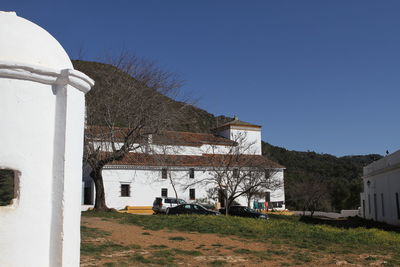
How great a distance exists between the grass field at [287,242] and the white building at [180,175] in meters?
14.4

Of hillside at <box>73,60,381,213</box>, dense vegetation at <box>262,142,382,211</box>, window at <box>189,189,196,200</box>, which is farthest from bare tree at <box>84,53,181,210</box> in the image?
dense vegetation at <box>262,142,382,211</box>

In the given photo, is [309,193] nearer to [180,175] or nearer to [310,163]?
[180,175]

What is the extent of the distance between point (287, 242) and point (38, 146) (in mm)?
10017

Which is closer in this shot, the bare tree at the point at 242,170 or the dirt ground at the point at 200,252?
the dirt ground at the point at 200,252

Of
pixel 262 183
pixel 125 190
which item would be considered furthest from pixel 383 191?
pixel 125 190

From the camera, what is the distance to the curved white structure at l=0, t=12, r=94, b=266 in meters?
4.70

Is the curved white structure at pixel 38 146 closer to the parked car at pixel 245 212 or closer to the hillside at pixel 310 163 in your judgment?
the hillside at pixel 310 163

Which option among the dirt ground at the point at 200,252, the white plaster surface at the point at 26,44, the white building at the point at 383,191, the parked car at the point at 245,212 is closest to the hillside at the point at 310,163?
the parked car at the point at 245,212

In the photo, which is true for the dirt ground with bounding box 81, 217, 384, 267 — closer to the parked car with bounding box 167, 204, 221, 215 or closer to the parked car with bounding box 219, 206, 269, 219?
the parked car with bounding box 167, 204, 221, 215

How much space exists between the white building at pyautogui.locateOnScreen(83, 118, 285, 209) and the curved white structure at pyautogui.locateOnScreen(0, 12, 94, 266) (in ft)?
84.9

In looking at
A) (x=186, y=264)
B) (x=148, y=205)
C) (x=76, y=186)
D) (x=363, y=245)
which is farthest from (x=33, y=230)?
(x=148, y=205)

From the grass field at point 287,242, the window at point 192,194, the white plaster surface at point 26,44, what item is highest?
the white plaster surface at point 26,44

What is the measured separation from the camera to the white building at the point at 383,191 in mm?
24970

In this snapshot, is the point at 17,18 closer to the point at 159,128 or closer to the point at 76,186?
the point at 76,186
